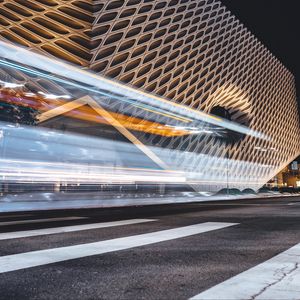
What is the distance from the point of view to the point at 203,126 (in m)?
19.4

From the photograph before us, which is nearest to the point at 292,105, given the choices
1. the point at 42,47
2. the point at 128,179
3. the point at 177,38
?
the point at 177,38

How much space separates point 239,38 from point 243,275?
2453 inches

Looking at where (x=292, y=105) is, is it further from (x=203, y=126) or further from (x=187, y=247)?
(x=187, y=247)

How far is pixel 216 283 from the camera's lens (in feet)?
8.57

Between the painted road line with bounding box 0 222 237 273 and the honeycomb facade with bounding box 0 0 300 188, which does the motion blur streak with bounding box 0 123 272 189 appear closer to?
the honeycomb facade with bounding box 0 0 300 188

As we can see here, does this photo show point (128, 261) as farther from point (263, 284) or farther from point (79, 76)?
point (79, 76)

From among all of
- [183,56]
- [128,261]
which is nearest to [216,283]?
[128,261]

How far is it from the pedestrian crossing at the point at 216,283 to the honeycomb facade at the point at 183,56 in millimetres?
7592

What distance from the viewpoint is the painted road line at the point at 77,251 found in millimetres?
3239

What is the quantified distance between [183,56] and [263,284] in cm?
4428

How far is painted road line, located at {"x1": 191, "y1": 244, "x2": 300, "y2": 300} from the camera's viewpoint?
7.39 ft

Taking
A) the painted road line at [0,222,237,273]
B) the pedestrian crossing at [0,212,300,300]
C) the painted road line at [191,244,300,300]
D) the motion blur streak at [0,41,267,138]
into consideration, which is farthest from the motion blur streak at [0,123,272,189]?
the painted road line at [191,244,300,300]

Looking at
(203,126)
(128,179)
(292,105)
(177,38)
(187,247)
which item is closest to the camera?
(187,247)

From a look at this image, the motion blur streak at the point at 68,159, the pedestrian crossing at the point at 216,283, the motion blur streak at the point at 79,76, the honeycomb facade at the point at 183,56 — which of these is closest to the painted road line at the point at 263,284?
the pedestrian crossing at the point at 216,283
